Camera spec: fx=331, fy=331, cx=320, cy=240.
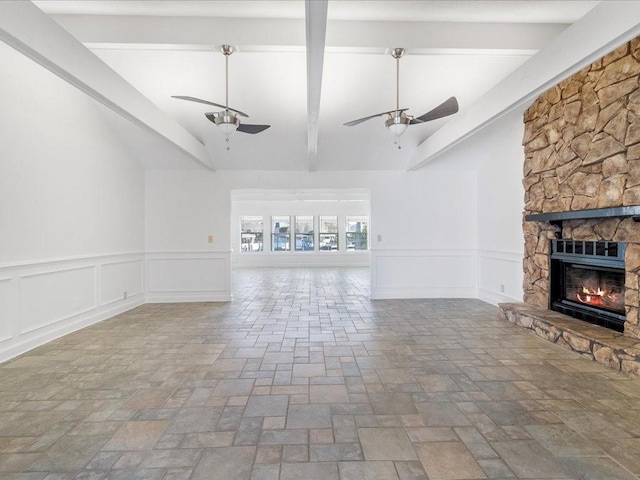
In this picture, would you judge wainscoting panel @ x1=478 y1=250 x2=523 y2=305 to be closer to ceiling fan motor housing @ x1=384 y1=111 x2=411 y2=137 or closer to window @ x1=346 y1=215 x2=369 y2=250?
ceiling fan motor housing @ x1=384 y1=111 x2=411 y2=137

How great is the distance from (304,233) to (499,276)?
8.07 m

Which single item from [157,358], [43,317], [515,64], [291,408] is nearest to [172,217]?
[43,317]

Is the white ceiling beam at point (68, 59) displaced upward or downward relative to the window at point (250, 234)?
upward

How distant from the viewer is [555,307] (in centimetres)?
400

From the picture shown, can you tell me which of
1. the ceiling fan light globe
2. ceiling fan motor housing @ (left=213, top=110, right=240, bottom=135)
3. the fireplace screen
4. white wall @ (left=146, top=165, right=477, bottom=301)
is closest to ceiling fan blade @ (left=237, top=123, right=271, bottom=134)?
ceiling fan motor housing @ (left=213, top=110, right=240, bottom=135)

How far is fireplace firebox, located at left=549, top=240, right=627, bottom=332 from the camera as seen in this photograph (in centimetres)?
324

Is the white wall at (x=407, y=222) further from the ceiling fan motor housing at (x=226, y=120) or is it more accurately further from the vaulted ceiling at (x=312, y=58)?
the ceiling fan motor housing at (x=226, y=120)

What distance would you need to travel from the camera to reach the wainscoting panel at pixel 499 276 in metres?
4.89

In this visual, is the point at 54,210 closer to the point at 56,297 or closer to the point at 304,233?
the point at 56,297

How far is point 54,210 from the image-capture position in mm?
3781

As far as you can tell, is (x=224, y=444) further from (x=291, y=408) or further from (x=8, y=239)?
(x=8, y=239)

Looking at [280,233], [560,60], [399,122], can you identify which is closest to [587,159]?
[560,60]

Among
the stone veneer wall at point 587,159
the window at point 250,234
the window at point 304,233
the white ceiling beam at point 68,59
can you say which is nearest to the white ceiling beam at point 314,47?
the white ceiling beam at point 68,59

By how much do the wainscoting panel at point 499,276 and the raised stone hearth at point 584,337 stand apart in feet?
2.53
